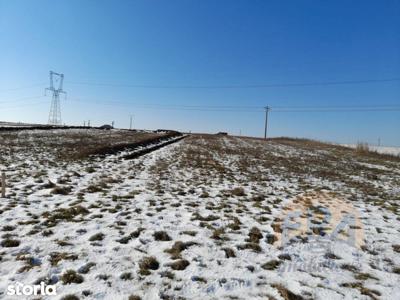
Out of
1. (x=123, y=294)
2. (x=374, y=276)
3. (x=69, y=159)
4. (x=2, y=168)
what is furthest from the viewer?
(x=69, y=159)

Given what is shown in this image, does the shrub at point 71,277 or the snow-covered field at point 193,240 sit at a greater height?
the snow-covered field at point 193,240

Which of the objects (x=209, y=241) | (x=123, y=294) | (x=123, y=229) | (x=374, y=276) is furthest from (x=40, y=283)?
(x=374, y=276)

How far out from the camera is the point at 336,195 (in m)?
11.5

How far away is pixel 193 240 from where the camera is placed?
6.14 meters

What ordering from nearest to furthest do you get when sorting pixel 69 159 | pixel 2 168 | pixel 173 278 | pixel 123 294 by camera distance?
pixel 123 294 → pixel 173 278 → pixel 2 168 → pixel 69 159

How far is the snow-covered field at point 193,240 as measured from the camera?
14.5 feet

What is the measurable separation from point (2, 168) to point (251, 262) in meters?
12.5

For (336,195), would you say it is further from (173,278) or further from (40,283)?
(40,283)

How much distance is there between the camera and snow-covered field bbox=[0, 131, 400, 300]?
442 cm

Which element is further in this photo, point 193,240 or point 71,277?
point 193,240

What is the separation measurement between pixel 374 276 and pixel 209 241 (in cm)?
303

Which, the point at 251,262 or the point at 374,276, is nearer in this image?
the point at 374,276

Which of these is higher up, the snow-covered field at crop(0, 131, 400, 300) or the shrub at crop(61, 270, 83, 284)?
the snow-covered field at crop(0, 131, 400, 300)

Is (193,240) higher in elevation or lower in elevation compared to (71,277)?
higher
